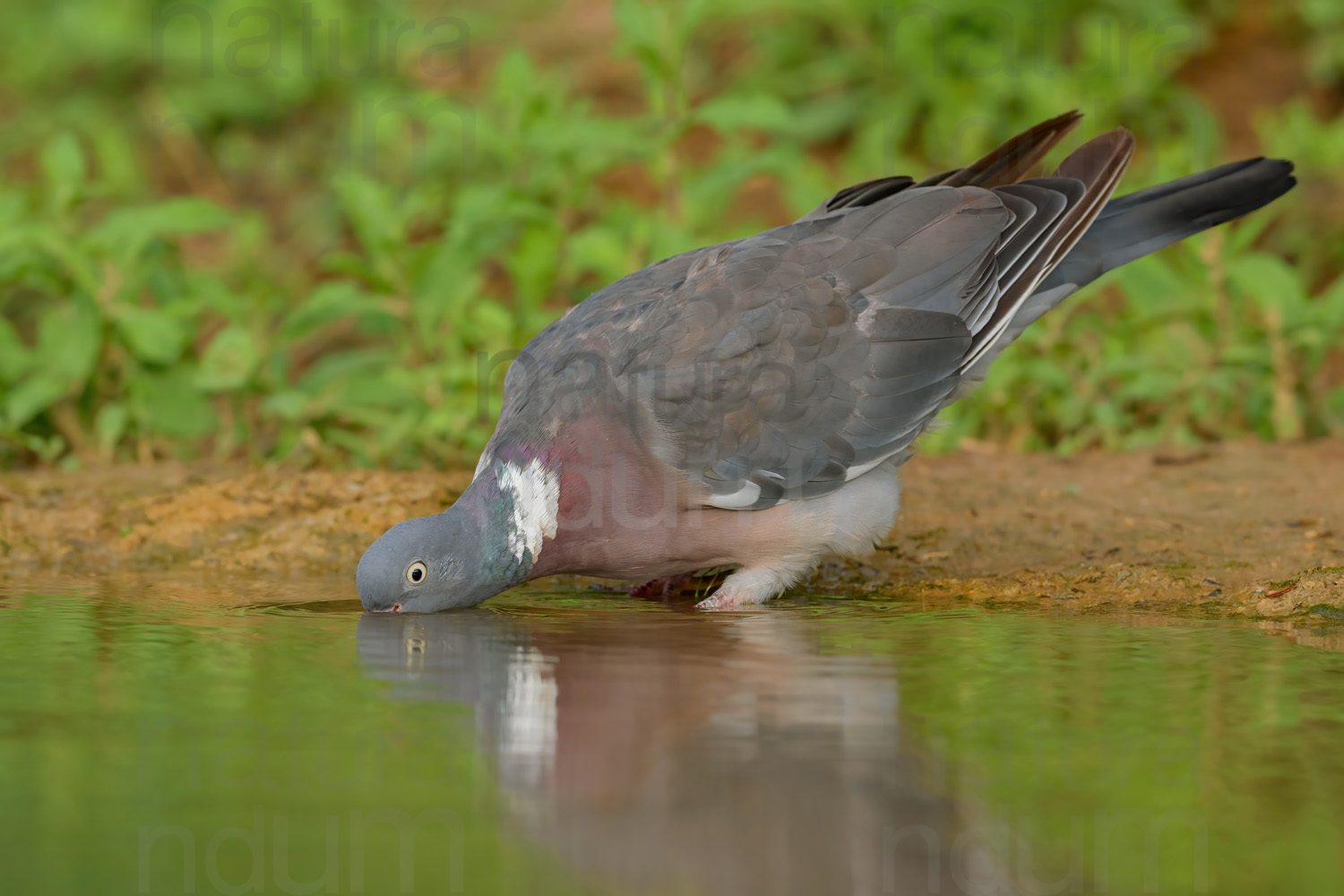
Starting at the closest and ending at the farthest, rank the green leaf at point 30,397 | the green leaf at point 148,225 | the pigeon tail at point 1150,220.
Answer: the pigeon tail at point 1150,220 → the green leaf at point 30,397 → the green leaf at point 148,225

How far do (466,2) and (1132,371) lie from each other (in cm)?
616

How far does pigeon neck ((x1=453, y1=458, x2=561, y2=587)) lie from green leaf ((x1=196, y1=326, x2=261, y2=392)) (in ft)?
6.42

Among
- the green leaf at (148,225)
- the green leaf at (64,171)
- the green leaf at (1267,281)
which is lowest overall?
the green leaf at (1267,281)

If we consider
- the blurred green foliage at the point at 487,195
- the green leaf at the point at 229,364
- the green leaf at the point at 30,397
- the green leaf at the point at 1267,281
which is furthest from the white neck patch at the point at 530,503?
the green leaf at the point at 1267,281

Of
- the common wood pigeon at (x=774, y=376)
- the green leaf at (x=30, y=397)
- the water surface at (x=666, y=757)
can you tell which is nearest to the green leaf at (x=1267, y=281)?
the common wood pigeon at (x=774, y=376)

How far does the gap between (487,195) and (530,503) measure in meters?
2.33

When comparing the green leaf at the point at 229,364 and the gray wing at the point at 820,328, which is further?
the green leaf at the point at 229,364

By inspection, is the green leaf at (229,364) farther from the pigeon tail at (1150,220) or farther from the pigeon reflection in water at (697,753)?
the pigeon tail at (1150,220)

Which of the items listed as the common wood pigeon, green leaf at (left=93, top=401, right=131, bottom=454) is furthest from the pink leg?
green leaf at (left=93, top=401, right=131, bottom=454)

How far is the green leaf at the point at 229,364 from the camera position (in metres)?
5.79

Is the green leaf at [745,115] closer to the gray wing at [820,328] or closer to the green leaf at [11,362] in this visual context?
the gray wing at [820,328]

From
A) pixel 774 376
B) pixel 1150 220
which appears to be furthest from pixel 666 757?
pixel 1150 220

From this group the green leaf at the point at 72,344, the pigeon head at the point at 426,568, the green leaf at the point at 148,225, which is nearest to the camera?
the pigeon head at the point at 426,568

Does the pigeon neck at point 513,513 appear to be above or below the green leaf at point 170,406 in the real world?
below
